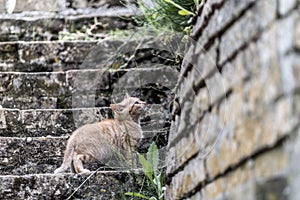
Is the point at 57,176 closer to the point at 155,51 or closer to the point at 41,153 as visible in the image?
the point at 41,153

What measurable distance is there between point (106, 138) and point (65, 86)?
A: 0.80 meters

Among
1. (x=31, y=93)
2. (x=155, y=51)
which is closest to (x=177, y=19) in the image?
(x=155, y=51)

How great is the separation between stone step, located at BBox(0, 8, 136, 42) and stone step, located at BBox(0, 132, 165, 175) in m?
1.57

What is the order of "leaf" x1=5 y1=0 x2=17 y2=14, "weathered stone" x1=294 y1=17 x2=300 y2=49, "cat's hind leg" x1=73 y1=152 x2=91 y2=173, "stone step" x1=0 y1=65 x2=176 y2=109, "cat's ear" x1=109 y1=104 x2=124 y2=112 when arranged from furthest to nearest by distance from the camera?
"leaf" x1=5 y1=0 x2=17 y2=14
"stone step" x1=0 y1=65 x2=176 y2=109
"cat's ear" x1=109 y1=104 x2=124 y2=112
"cat's hind leg" x1=73 y1=152 x2=91 y2=173
"weathered stone" x1=294 y1=17 x2=300 y2=49

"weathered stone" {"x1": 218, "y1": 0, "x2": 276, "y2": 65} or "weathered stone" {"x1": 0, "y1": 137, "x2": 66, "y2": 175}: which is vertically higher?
"weathered stone" {"x1": 218, "y1": 0, "x2": 276, "y2": 65}

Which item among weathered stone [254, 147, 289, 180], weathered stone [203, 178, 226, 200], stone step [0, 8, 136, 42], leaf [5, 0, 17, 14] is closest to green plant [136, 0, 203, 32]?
stone step [0, 8, 136, 42]

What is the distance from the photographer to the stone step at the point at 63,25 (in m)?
4.86

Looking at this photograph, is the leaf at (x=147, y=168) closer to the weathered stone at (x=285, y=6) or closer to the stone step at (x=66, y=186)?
the stone step at (x=66, y=186)

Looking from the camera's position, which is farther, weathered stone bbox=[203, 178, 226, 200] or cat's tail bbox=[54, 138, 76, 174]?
cat's tail bbox=[54, 138, 76, 174]

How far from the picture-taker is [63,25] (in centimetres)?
496

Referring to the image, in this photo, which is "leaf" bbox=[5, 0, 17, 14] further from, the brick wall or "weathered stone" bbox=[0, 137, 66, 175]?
the brick wall

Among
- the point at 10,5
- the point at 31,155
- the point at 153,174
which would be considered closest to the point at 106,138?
the point at 31,155

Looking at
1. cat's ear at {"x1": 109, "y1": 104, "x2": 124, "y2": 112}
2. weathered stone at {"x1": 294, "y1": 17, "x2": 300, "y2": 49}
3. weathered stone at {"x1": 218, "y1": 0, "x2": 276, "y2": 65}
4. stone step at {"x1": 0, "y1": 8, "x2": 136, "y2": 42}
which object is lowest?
cat's ear at {"x1": 109, "y1": 104, "x2": 124, "y2": 112}

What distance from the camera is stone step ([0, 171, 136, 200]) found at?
2.93 meters
